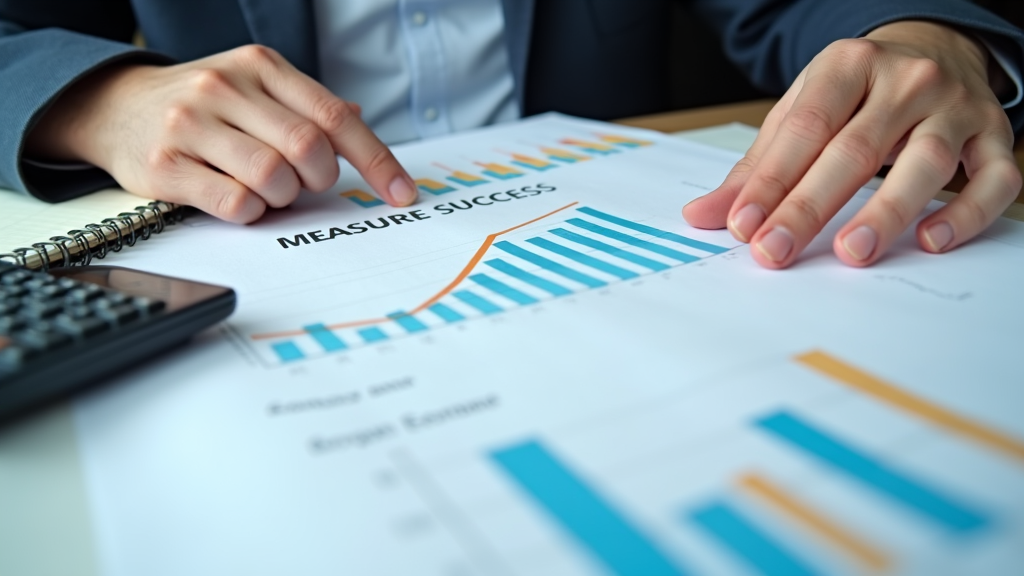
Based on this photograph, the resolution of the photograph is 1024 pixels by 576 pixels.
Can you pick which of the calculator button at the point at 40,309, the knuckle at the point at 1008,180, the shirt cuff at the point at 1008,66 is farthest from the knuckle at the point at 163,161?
the shirt cuff at the point at 1008,66

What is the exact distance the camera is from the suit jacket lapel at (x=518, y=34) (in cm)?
88

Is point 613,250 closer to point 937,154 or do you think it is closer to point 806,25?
point 937,154

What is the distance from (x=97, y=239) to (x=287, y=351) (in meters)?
0.22

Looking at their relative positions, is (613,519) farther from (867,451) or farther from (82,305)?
(82,305)

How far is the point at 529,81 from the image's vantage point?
0.96m

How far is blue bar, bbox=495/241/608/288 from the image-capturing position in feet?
1.28

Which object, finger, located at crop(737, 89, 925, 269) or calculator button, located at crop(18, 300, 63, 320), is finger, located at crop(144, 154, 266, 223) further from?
finger, located at crop(737, 89, 925, 269)

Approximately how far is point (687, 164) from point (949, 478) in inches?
16.6

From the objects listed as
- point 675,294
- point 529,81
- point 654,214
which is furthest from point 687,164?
point 529,81

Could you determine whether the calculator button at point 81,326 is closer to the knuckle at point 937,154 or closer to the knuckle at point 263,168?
the knuckle at point 263,168

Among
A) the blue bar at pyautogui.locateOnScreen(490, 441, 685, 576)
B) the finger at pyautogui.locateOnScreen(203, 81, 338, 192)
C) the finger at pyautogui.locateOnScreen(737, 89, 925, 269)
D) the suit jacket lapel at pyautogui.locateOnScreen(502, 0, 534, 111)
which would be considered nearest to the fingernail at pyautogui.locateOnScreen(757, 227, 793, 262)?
the finger at pyautogui.locateOnScreen(737, 89, 925, 269)

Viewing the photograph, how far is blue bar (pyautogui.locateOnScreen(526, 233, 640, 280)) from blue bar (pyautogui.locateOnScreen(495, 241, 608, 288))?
1cm

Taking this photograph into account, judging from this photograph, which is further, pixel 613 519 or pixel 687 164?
pixel 687 164

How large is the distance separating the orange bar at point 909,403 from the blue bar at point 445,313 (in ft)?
0.51
